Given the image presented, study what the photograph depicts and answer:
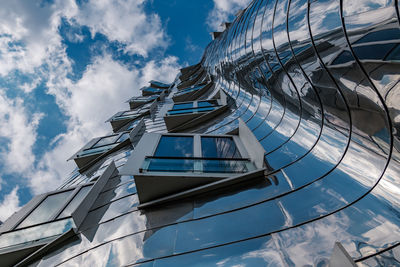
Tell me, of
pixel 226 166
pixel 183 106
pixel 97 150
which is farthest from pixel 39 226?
pixel 183 106

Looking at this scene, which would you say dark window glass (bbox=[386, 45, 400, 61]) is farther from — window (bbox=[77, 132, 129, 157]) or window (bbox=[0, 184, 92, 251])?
window (bbox=[77, 132, 129, 157])

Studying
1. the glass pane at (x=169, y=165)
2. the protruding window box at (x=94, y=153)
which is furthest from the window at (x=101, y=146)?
the glass pane at (x=169, y=165)

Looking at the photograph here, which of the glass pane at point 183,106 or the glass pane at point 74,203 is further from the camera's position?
the glass pane at point 183,106

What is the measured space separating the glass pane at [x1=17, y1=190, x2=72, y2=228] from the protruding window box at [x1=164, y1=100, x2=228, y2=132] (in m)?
6.73

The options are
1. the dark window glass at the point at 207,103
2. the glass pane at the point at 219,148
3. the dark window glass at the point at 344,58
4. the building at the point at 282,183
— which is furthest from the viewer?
the dark window glass at the point at 207,103

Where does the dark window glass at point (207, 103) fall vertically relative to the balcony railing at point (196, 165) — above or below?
above

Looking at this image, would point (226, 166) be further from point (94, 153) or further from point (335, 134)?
point (94, 153)

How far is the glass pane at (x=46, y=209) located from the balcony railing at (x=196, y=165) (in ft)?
13.4

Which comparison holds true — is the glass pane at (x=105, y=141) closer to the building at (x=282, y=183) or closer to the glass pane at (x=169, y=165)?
the building at (x=282, y=183)

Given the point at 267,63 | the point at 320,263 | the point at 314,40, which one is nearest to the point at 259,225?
the point at 320,263

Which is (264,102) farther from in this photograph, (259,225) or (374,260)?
(374,260)

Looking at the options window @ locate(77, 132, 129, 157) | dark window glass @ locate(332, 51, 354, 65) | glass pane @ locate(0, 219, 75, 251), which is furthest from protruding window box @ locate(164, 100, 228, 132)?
dark window glass @ locate(332, 51, 354, 65)

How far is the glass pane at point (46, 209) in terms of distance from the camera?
6.72 m

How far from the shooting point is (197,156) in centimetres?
731
